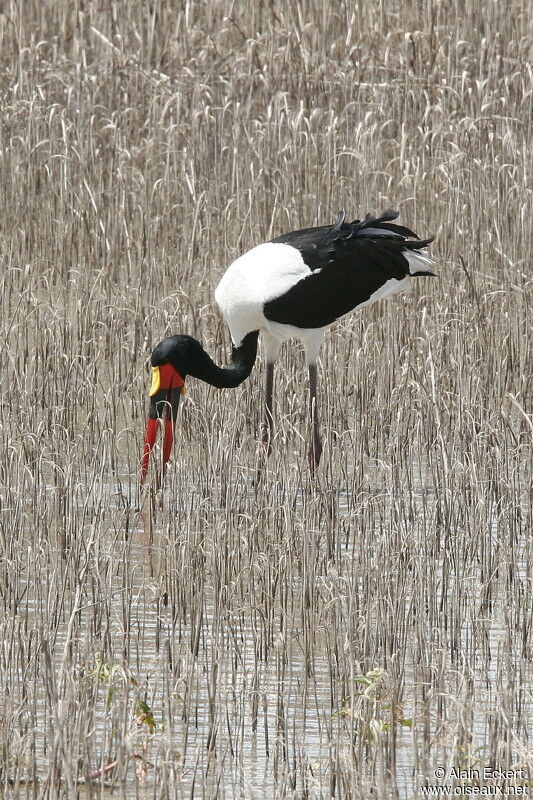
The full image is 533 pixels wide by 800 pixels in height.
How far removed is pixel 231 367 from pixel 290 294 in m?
0.49

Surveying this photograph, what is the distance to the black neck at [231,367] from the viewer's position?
6.63m

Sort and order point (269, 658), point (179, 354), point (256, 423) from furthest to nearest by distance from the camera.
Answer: point (256, 423) < point (179, 354) < point (269, 658)

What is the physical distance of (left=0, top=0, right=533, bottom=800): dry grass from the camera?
363 cm

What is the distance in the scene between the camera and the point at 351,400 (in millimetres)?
7180

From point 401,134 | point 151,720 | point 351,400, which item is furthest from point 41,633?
point 401,134

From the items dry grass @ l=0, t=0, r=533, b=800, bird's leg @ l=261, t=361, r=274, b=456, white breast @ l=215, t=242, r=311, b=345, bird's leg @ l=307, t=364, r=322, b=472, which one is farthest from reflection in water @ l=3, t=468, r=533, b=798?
white breast @ l=215, t=242, r=311, b=345

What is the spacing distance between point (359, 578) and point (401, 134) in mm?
5490

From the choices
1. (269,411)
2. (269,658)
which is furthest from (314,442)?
(269,658)

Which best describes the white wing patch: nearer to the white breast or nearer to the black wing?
the black wing

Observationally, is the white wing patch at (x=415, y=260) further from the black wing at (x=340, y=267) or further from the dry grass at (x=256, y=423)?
the dry grass at (x=256, y=423)

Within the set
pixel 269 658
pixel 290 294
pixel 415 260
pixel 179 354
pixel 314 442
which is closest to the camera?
pixel 269 658

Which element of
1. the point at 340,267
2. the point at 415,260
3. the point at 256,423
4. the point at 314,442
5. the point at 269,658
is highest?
the point at 415,260

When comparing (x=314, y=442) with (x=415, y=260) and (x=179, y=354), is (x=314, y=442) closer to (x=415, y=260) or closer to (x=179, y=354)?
(x=179, y=354)

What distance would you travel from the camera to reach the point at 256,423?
22.6 ft
